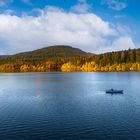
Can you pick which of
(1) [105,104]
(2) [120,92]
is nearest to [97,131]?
(1) [105,104]

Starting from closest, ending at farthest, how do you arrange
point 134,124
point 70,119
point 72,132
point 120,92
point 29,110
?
point 72,132 → point 134,124 → point 70,119 → point 29,110 → point 120,92

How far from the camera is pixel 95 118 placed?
2004 inches

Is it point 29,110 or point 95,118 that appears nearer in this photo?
point 95,118

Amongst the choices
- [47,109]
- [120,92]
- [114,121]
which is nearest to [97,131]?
[114,121]

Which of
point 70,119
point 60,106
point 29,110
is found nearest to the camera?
point 70,119

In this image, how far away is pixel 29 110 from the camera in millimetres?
59875

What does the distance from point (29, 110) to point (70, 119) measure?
13.0 metres

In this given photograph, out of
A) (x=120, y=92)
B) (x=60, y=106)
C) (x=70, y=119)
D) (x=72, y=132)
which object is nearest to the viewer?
(x=72, y=132)

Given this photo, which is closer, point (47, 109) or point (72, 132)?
point (72, 132)

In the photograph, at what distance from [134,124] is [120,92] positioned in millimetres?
44479

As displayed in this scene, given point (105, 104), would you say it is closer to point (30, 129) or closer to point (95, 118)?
point (95, 118)

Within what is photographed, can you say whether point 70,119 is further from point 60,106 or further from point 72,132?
point 60,106

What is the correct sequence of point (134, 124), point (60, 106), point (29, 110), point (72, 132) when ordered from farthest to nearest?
1. point (60, 106)
2. point (29, 110)
3. point (134, 124)
4. point (72, 132)

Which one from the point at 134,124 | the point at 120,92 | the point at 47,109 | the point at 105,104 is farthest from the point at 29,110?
the point at 120,92
